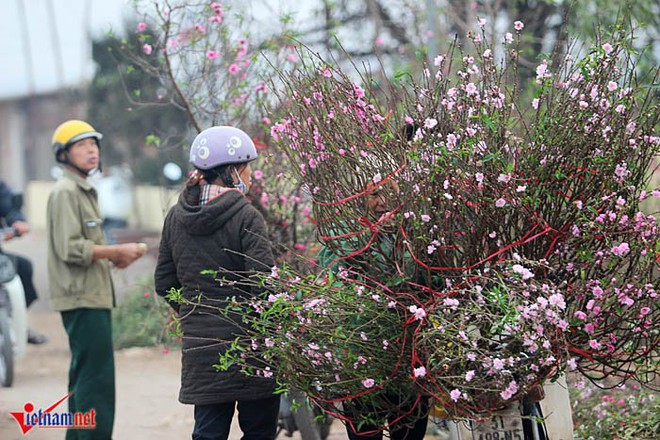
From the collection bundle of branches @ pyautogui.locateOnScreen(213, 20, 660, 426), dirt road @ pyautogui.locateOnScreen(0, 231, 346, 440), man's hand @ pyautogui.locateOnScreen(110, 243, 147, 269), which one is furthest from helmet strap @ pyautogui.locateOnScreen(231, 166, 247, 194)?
dirt road @ pyautogui.locateOnScreen(0, 231, 346, 440)

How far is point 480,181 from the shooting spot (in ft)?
11.8

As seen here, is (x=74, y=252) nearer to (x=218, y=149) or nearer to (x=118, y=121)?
(x=218, y=149)

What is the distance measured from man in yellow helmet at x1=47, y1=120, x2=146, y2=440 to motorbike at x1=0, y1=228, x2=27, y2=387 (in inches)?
101

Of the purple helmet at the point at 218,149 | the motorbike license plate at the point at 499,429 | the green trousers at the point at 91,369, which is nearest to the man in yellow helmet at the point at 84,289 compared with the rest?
the green trousers at the point at 91,369

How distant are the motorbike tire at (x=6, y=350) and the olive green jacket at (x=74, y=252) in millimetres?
2562

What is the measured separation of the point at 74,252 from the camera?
580 centimetres

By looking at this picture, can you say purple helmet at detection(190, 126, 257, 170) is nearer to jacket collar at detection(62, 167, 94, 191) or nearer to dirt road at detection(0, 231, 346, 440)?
jacket collar at detection(62, 167, 94, 191)

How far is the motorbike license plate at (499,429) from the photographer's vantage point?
3938 millimetres

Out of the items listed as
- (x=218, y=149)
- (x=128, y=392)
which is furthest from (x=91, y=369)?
(x=128, y=392)

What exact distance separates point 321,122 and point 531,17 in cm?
900

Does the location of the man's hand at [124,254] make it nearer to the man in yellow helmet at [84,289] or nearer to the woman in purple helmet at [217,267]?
the man in yellow helmet at [84,289]

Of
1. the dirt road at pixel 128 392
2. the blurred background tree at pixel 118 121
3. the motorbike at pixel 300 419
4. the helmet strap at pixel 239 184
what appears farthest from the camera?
the blurred background tree at pixel 118 121

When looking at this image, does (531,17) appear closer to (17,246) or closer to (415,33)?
(415,33)

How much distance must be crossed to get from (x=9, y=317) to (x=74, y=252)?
116 inches
